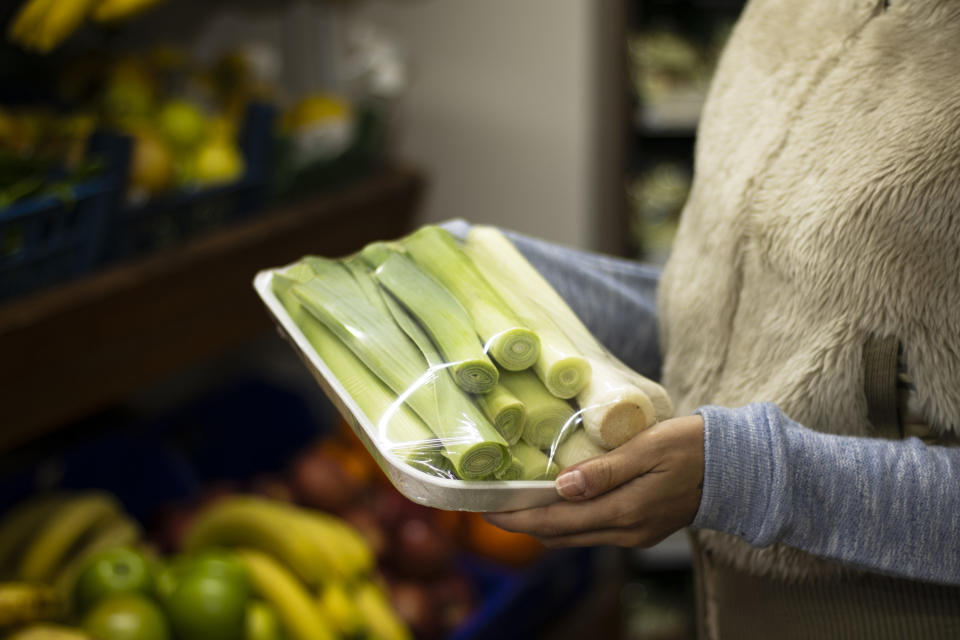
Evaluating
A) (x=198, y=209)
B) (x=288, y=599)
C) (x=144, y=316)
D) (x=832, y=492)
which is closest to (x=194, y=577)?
(x=288, y=599)

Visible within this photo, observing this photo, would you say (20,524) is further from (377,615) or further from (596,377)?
(596,377)

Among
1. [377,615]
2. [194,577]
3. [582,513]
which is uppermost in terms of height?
[582,513]

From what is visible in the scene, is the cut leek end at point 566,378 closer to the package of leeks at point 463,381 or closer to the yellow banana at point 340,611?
the package of leeks at point 463,381

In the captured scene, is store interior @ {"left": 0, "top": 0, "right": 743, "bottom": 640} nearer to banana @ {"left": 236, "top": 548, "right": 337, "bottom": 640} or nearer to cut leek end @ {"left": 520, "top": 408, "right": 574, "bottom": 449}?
banana @ {"left": 236, "top": 548, "right": 337, "bottom": 640}

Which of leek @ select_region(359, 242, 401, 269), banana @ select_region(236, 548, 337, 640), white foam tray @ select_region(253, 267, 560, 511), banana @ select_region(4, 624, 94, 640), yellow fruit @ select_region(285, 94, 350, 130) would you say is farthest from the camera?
yellow fruit @ select_region(285, 94, 350, 130)

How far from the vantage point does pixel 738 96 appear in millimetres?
770

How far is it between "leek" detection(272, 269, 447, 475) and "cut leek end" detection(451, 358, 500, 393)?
0.14 ft

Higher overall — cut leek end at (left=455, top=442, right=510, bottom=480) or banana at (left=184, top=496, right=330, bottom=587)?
cut leek end at (left=455, top=442, right=510, bottom=480)

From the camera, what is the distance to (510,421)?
0.57 m

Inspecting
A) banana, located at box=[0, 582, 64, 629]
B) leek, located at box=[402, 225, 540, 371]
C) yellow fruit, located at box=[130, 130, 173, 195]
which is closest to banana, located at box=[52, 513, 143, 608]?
banana, located at box=[0, 582, 64, 629]

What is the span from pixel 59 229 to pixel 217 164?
12.7 inches

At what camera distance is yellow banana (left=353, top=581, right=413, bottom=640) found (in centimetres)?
132

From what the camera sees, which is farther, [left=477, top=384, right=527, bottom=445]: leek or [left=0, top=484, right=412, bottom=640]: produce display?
[left=0, top=484, right=412, bottom=640]: produce display

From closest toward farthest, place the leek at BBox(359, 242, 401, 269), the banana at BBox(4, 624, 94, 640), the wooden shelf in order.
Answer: the leek at BBox(359, 242, 401, 269), the banana at BBox(4, 624, 94, 640), the wooden shelf
